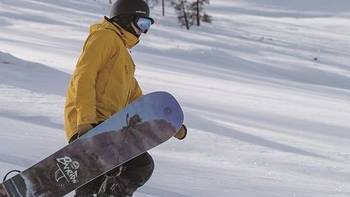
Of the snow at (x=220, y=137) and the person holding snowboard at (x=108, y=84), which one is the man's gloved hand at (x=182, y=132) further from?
the snow at (x=220, y=137)

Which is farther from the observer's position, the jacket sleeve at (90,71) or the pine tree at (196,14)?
the pine tree at (196,14)

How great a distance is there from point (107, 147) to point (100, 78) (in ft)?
1.30

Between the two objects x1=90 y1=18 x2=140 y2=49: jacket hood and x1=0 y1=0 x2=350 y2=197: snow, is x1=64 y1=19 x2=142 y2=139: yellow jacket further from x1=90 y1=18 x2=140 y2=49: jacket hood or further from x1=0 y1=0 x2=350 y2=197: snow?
x1=0 y1=0 x2=350 y2=197: snow

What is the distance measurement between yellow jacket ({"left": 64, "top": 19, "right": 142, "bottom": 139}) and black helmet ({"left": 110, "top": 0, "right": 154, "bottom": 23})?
0.08 m

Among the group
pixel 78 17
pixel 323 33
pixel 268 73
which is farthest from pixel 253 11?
pixel 268 73

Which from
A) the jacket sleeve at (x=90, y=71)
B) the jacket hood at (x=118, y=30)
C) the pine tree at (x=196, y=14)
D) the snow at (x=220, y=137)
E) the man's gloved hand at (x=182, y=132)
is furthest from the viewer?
the pine tree at (x=196, y=14)

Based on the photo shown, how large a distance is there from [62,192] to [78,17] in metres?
40.1

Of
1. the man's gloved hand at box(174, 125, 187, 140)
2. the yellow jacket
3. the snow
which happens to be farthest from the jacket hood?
the snow

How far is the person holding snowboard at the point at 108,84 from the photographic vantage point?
312 centimetres

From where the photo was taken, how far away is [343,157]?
273 inches

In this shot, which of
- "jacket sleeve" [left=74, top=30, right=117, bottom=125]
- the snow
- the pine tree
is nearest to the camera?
A: "jacket sleeve" [left=74, top=30, right=117, bottom=125]

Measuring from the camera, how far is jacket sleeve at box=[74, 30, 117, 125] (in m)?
3.10

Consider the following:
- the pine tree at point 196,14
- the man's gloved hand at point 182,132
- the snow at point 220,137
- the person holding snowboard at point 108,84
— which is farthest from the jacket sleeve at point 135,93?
the pine tree at point 196,14

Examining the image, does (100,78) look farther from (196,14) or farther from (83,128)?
(196,14)
